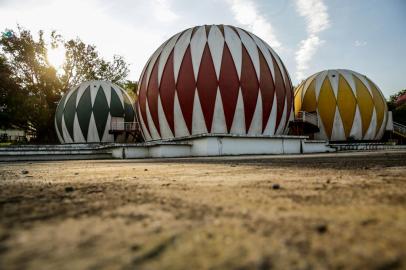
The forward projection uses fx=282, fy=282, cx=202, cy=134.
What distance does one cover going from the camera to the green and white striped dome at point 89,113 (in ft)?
47.8

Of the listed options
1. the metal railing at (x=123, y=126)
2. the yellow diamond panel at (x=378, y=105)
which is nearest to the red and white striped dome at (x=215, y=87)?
the metal railing at (x=123, y=126)

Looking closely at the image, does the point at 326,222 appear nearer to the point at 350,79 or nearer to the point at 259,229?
the point at 259,229

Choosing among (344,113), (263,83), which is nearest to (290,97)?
(263,83)

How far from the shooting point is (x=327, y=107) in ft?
45.4

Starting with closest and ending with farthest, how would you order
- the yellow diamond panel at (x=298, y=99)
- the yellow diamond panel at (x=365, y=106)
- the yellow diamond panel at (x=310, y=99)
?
the yellow diamond panel at (x=365, y=106) < the yellow diamond panel at (x=310, y=99) < the yellow diamond panel at (x=298, y=99)

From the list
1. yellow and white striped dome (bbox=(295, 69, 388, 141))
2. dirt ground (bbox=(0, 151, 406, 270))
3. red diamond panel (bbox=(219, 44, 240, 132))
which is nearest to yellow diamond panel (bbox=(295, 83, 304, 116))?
yellow and white striped dome (bbox=(295, 69, 388, 141))

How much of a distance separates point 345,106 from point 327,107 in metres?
0.84

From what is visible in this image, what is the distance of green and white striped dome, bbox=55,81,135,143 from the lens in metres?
14.6

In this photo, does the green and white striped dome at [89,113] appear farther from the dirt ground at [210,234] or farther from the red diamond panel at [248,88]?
the dirt ground at [210,234]

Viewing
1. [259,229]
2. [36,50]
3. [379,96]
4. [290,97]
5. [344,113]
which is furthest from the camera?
[36,50]

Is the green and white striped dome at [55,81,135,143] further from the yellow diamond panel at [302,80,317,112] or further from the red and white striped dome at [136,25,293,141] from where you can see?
the yellow diamond panel at [302,80,317,112]

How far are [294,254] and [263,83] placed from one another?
373 inches

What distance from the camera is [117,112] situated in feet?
49.8

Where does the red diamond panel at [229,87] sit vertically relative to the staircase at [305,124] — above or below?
above
